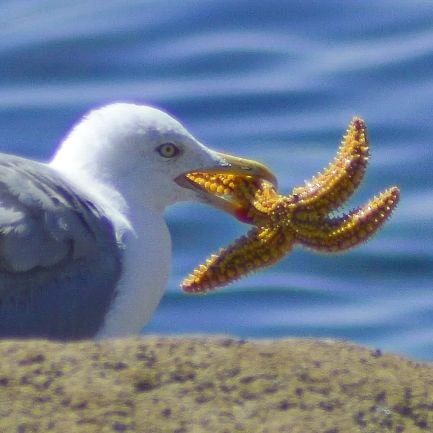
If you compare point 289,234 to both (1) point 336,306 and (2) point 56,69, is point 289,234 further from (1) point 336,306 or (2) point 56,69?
(2) point 56,69

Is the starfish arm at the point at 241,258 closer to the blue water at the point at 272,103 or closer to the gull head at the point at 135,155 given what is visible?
the gull head at the point at 135,155

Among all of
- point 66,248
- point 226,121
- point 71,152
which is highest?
point 226,121

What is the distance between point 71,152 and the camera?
7293mm

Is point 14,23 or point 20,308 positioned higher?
point 14,23

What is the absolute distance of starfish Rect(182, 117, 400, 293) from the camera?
288 inches

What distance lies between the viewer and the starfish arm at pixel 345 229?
740 cm

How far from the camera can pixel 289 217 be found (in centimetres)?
748

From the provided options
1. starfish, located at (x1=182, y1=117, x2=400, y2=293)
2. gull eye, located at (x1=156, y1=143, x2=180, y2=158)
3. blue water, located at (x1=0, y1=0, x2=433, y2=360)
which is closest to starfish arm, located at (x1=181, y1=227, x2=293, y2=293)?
starfish, located at (x1=182, y1=117, x2=400, y2=293)

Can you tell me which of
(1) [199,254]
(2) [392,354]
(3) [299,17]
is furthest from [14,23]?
(2) [392,354]

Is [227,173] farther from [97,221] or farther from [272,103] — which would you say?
[272,103]

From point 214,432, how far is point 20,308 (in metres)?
2.58

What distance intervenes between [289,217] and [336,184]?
244mm

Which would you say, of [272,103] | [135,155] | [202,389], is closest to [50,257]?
[135,155]

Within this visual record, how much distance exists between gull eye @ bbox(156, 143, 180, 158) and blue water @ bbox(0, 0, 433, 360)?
4.39 m
